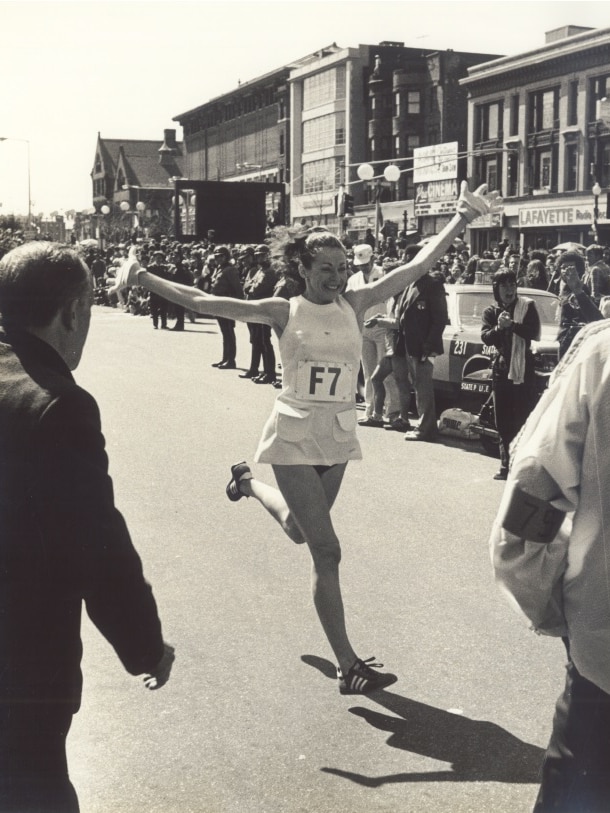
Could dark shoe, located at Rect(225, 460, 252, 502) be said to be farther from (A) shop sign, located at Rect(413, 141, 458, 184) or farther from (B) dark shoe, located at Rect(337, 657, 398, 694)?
(A) shop sign, located at Rect(413, 141, 458, 184)

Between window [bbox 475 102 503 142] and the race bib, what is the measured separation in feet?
216

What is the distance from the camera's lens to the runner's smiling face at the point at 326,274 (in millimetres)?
4918

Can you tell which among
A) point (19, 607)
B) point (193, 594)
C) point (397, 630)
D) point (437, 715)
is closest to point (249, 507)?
point (193, 594)

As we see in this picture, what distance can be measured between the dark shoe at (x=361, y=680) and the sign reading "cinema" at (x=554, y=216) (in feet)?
187

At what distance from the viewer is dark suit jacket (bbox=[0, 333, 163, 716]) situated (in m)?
2.37

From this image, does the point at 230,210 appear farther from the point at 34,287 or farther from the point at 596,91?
the point at 34,287

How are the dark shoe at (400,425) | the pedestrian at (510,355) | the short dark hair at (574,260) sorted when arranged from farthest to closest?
the dark shoe at (400,425) < the short dark hair at (574,260) < the pedestrian at (510,355)

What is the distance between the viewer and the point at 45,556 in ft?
7.91

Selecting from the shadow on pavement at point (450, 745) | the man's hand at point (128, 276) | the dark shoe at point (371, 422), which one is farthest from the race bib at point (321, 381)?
the dark shoe at point (371, 422)

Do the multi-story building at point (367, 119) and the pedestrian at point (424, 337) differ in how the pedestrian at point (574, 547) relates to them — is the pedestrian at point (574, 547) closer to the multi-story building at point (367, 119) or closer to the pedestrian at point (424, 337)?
the pedestrian at point (424, 337)

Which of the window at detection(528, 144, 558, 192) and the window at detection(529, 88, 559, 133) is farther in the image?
the window at detection(529, 88, 559, 133)

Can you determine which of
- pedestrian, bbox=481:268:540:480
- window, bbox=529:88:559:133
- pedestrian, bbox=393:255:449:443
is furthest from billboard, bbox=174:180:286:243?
pedestrian, bbox=481:268:540:480

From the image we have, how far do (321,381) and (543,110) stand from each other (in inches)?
2457

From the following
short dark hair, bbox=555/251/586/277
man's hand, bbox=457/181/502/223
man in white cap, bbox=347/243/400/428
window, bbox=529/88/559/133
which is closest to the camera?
man's hand, bbox=457/181/502/223
